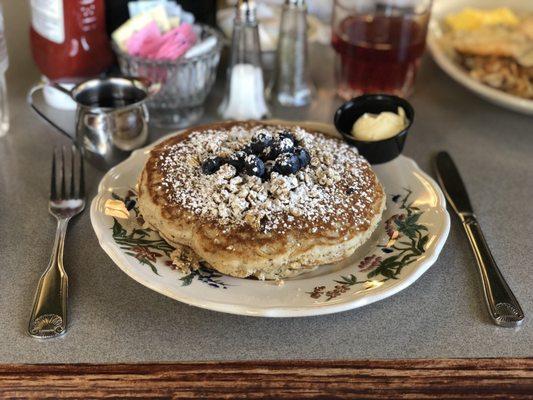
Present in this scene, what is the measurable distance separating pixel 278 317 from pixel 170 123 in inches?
25.5

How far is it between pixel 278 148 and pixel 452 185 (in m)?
0.38

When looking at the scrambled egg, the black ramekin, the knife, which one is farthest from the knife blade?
the scrambled egg

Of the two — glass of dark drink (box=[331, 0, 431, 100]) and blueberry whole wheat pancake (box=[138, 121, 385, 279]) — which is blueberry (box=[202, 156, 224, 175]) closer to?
blueberry whole wheat pancake (box=[138, 121, 385, 279])

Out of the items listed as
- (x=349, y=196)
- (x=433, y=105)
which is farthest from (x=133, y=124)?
(x=433, y=105)

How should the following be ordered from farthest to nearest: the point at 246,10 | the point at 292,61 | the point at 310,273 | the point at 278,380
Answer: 1. the point at 292,61
2. the point at 246,10
3. the point at 310,273
4. the point at 278,380

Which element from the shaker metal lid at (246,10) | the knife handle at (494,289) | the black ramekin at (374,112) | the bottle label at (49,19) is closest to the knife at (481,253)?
the knife handle at (494,289)

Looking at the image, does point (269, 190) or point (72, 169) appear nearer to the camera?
point (269, 190)

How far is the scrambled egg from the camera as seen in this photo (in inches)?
63.9

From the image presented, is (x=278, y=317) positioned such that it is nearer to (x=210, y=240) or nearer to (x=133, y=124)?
(x=210, y=240)

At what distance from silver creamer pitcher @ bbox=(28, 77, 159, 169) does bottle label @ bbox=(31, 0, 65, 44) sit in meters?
0.17

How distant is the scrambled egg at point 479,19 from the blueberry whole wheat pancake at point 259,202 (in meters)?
0.77

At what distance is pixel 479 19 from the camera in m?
1.64

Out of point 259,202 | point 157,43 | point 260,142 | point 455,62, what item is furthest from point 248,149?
point 455,62

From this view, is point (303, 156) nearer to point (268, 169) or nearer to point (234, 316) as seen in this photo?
point (268, 169)
